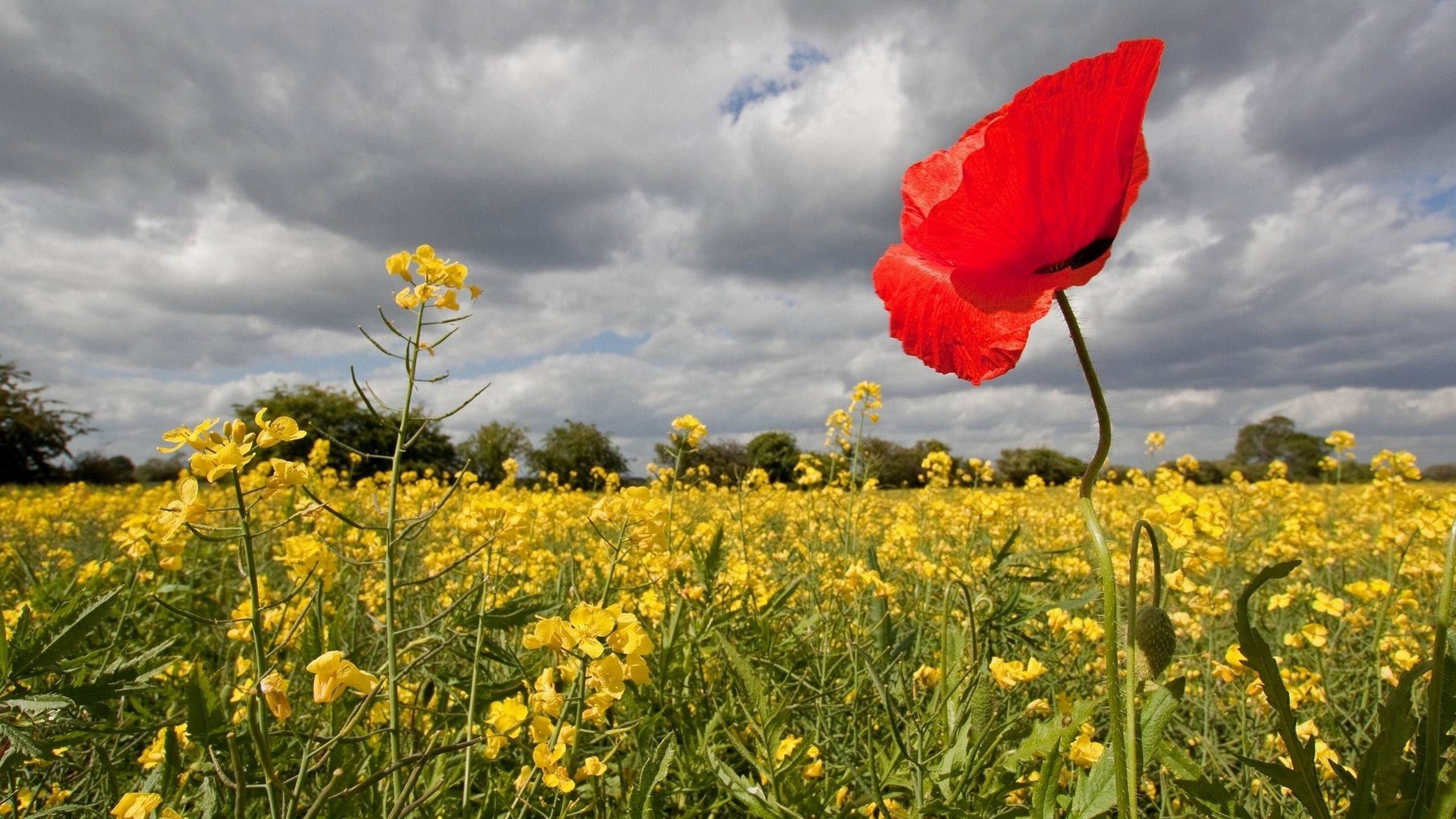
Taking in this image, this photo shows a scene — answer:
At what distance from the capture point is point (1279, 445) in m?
33.4

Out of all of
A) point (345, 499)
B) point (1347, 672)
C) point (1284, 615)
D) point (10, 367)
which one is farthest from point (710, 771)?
point (10, 367)

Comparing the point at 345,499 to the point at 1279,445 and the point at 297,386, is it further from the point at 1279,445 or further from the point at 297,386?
the point at 297,386

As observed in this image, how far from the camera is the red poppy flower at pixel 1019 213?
656 millimetres

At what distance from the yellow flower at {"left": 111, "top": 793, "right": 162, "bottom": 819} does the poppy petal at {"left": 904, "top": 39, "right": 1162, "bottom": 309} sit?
3.41 ft

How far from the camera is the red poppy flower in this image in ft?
2.15

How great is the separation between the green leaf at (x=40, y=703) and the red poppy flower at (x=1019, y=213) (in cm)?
125

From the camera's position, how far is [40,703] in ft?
3.48

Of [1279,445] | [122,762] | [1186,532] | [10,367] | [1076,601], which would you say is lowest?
[122,762]

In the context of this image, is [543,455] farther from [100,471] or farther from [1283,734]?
[1283,734]

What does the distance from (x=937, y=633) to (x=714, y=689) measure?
2.46ft

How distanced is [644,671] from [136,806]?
60cm

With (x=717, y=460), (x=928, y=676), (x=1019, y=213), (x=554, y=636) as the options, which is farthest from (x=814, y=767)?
(x=717, y=460)

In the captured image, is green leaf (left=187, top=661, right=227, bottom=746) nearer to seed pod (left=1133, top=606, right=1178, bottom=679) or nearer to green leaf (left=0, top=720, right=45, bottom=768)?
green leaf (left=0, top=720, right=45, bottom=768)

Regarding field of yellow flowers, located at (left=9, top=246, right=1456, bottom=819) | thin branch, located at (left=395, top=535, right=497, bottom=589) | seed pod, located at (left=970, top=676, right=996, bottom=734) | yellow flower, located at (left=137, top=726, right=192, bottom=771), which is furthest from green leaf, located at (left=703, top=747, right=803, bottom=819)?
yellow flower, located at (left=137, top=726, right=192, bottom=771)
